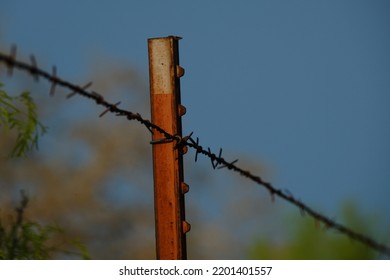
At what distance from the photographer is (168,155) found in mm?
4602

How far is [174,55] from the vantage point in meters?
4.68

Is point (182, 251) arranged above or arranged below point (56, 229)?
below

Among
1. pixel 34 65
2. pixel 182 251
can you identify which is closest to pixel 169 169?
pixel 182 251

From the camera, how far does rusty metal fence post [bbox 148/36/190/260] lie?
4602 mm

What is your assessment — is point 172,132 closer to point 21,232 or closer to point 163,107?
point 163,107

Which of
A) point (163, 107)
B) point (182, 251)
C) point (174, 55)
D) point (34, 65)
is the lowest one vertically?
point (182, 251)

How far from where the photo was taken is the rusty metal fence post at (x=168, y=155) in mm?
4602

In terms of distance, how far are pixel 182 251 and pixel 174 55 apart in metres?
1.18
